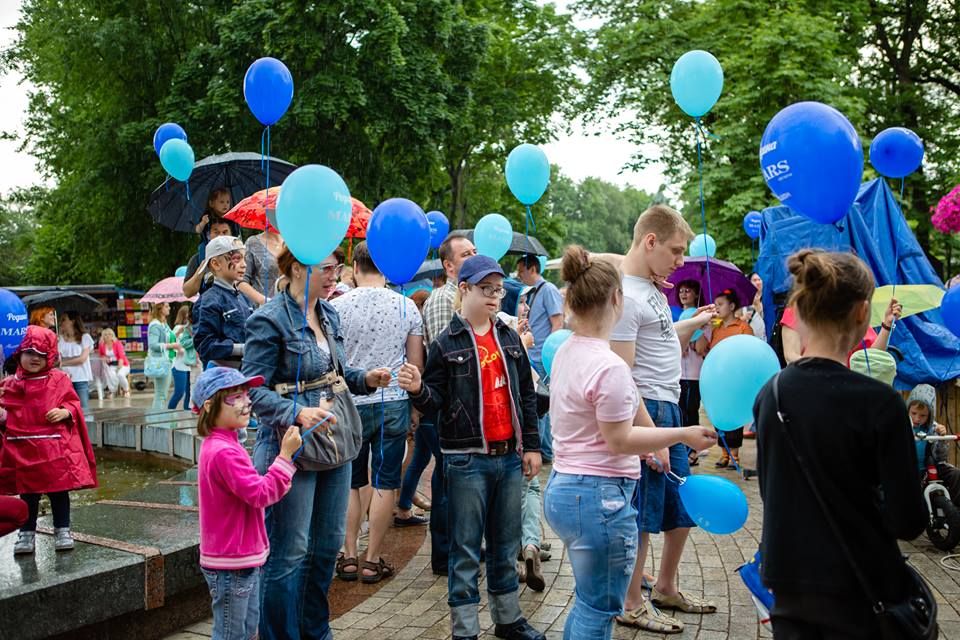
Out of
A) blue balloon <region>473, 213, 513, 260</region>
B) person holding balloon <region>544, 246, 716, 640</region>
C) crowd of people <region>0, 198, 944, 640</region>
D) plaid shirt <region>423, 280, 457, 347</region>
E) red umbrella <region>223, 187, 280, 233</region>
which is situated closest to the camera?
crowd of people <region>0, 198, 944, 640</region>

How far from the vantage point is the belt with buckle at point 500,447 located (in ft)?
13.8

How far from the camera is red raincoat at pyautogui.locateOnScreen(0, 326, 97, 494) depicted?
4.91m

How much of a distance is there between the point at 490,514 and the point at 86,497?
5.82m

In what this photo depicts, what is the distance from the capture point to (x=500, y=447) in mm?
4223

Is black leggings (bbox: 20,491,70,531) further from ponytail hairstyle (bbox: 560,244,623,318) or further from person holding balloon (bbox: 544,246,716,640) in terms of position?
ponytail hairstyle (bbox: 560,244,623,318)

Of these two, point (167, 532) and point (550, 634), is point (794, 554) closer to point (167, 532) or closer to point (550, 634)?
point (550, 634)

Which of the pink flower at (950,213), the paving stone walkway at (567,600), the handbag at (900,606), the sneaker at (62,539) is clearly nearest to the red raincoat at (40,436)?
the sneaker at (62,539)

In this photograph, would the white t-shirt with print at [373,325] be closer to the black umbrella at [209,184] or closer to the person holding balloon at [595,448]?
the person holding balloon at [595,448]

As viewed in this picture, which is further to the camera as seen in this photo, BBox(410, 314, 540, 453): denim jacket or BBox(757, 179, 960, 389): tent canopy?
BBox(757, 179, 960, 389): tent canopy

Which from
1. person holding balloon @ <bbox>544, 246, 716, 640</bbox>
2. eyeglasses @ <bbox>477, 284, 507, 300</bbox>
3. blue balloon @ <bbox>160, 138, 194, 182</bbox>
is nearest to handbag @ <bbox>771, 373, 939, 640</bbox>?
person holding balloon @ <bbox>544, 246, 716, 640</bbox>

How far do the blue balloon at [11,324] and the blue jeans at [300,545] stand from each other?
2398mm

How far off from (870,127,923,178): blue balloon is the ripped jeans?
13.3 feet

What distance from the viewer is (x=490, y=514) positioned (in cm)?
431

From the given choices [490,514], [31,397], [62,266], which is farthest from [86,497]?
[62,266]
